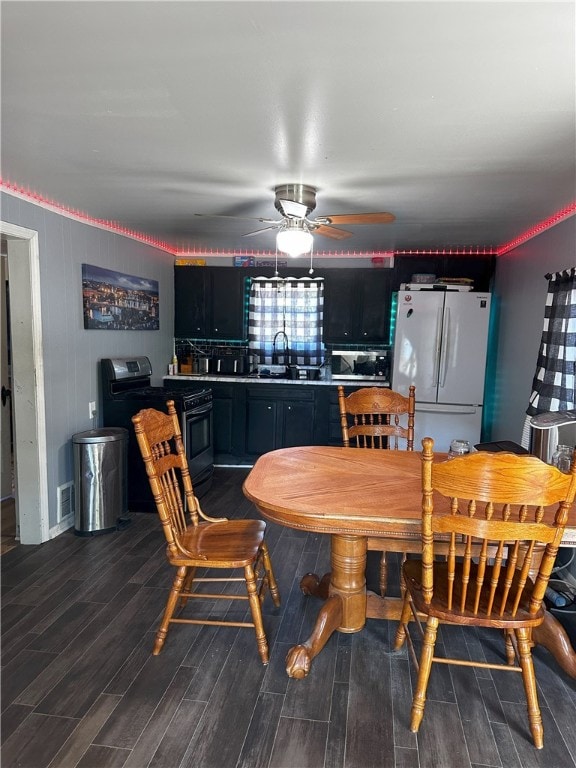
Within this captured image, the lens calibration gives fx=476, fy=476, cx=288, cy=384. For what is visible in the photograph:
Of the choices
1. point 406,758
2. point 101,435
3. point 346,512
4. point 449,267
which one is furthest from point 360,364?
point 406,758

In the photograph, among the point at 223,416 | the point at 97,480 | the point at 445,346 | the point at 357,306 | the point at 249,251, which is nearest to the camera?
the point at 97,480

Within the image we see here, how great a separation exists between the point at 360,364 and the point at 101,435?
2.91 metres

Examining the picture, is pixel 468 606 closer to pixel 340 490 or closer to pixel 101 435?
pixel 340 490

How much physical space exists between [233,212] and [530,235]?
236 centimetres

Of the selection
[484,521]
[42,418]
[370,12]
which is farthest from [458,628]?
[42,418]

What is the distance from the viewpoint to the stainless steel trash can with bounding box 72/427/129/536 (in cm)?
329

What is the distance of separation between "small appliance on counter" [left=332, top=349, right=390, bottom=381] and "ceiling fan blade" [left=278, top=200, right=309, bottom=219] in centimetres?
263

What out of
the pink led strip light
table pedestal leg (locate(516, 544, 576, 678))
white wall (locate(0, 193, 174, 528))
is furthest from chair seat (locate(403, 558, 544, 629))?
white wall (locate(0, 193, 174, 528))

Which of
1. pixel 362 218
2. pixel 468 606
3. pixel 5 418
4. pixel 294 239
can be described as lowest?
pixel 468 606

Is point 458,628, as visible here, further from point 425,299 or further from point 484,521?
point 425,299

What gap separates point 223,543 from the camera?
2.18m

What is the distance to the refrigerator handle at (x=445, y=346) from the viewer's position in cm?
450

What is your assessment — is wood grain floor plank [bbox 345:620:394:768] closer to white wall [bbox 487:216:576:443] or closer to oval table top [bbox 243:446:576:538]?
oval table top [bbox 243:446:576:538]

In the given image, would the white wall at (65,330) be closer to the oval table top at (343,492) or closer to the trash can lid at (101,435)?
the trash can lid at (101,435)
